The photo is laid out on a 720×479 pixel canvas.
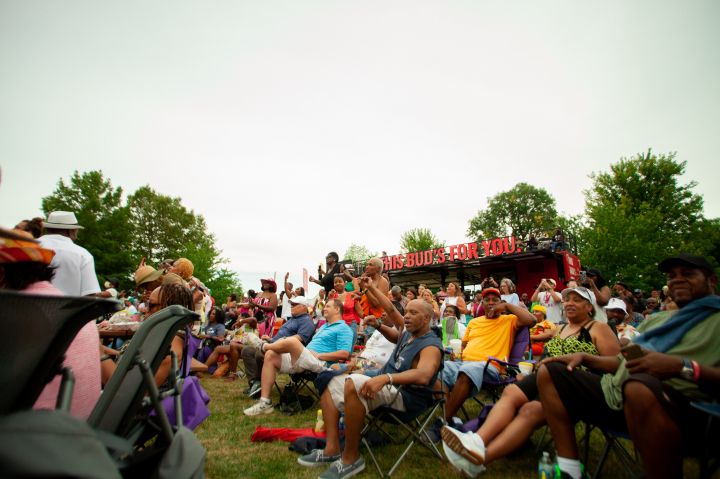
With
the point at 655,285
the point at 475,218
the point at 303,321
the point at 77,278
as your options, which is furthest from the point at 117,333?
the point at 475,218

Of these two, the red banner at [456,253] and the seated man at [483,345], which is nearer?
the seated man at [483,345]

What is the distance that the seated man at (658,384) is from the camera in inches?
82.0

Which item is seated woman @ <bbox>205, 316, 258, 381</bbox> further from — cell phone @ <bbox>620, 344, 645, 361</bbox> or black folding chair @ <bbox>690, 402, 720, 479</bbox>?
black folding chair @ <bbox>690, 402, 720, 479</bbox>

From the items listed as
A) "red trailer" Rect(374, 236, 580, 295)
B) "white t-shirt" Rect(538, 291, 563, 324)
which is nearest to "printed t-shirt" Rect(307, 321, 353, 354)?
"white t-shirt" Rect(538, 291, 563, 324)

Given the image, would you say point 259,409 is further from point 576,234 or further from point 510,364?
point 576,234

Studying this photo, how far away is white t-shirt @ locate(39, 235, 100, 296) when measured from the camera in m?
3.44

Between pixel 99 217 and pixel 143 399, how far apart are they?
33486 mm

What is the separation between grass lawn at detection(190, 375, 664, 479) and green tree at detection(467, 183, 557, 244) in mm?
44385

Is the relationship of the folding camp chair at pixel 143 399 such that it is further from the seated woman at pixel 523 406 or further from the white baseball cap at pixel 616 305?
the white baseball cap at pixel 616 305

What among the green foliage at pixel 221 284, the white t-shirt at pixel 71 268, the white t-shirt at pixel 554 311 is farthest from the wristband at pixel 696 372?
the green foliage at pixel 221 284

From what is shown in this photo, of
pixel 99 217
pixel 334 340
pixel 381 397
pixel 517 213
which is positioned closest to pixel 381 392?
pixel 381 397

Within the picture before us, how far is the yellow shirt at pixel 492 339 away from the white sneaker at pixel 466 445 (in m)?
1.88

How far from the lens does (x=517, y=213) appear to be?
1839 inches

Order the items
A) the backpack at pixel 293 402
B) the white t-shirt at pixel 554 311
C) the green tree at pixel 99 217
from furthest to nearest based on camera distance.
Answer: the green tree at pixel 99 217
the white t-shirt at pixel 554 311
the backpack at pixel 293 402
